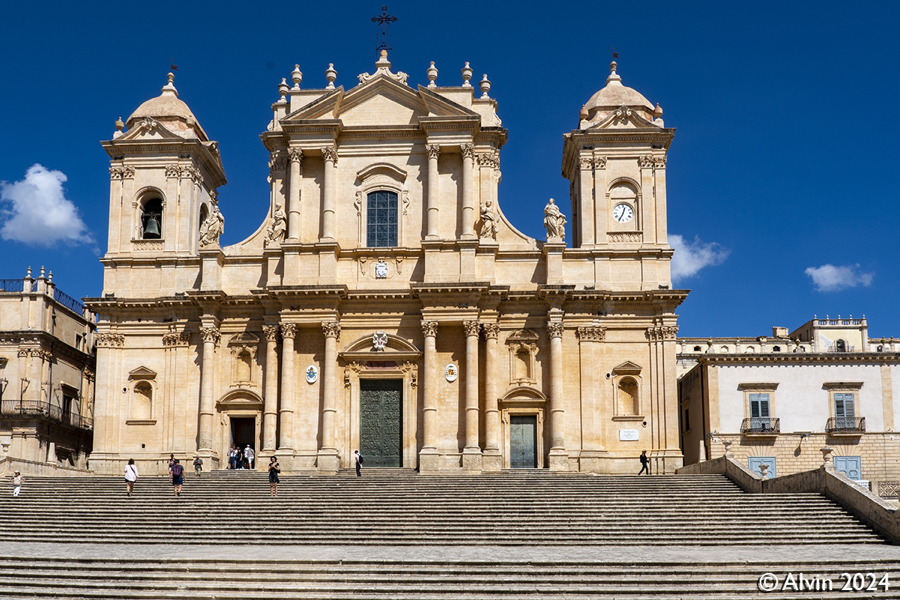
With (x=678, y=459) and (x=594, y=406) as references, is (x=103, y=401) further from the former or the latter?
(x=678, y=459)

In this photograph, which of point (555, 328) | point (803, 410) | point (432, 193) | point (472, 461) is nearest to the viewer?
point (472, 461)

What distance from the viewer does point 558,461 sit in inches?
1474

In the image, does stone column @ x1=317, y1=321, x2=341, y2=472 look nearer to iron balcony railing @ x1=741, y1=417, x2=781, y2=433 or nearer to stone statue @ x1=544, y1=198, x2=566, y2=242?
stone statue @ x1=544, y1=198, x2=566, y2=242

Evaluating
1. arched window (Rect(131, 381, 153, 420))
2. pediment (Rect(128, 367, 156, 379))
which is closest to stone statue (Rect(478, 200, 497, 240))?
pediment (Rect(128, 367, 156, 379))

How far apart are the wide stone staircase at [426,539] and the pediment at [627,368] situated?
593 centimetres

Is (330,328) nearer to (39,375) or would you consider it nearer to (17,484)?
(17,484)

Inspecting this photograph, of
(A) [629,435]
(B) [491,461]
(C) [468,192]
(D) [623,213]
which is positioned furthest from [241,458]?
(D) [623,213]

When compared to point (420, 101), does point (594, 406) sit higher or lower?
lower

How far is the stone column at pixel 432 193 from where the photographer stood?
39.3 meters

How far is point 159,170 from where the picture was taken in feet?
138

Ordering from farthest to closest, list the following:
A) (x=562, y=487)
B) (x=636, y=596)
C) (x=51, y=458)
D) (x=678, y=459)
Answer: (x=51, y=458) < (x=678, y=459) < (x=562, y=487) < (x=636, y=596)

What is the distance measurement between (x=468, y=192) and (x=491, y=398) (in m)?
7.76

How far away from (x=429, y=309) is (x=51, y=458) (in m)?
20.2

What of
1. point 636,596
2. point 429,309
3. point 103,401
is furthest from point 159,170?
point 636,596
